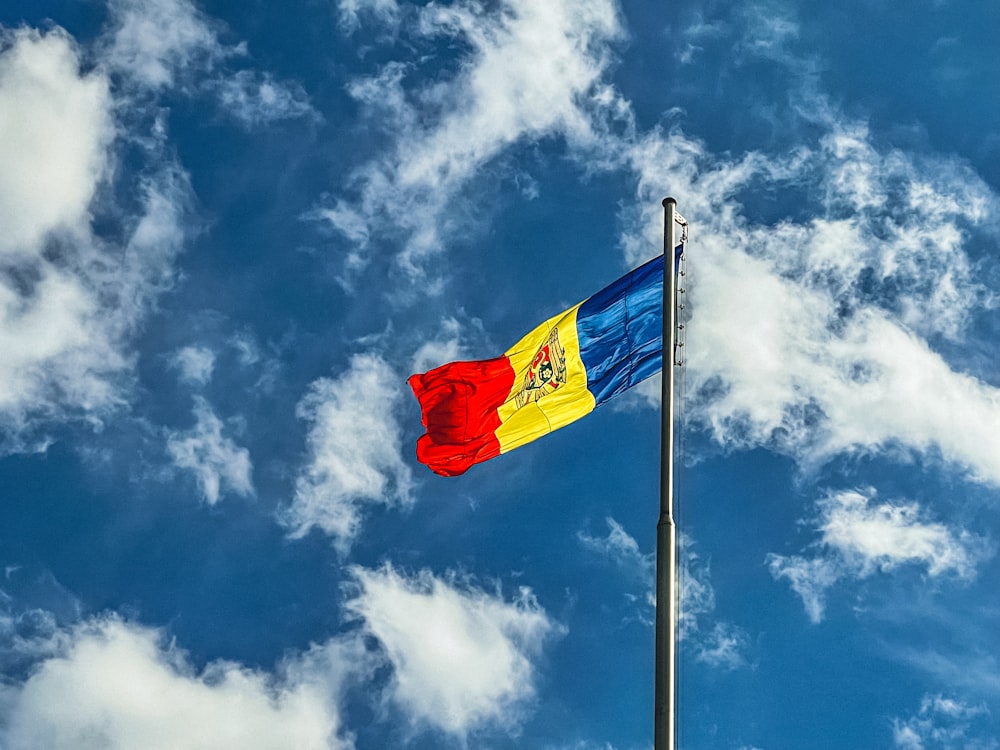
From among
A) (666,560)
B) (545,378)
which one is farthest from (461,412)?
(666,560)

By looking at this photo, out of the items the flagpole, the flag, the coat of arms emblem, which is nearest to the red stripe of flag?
the flag

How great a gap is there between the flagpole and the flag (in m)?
4.48

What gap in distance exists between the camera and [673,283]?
21.4m

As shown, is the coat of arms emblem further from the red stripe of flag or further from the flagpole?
the flagpole

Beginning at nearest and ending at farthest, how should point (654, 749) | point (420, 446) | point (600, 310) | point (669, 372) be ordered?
point (654, 749), point (669, 372), point (600, 310), point (420, 446)

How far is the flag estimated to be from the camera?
2609 centimetres

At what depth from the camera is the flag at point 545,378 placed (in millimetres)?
26094

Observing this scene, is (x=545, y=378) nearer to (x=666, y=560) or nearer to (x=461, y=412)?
(x=461, y=412)

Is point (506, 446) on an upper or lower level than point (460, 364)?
lower

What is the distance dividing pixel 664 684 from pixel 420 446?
1414 cm

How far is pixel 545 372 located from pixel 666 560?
10.5 meters

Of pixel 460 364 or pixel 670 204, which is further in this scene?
pixel 460 364

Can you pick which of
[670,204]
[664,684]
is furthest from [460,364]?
[664,684]

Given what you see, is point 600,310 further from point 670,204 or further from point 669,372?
point 669,372
